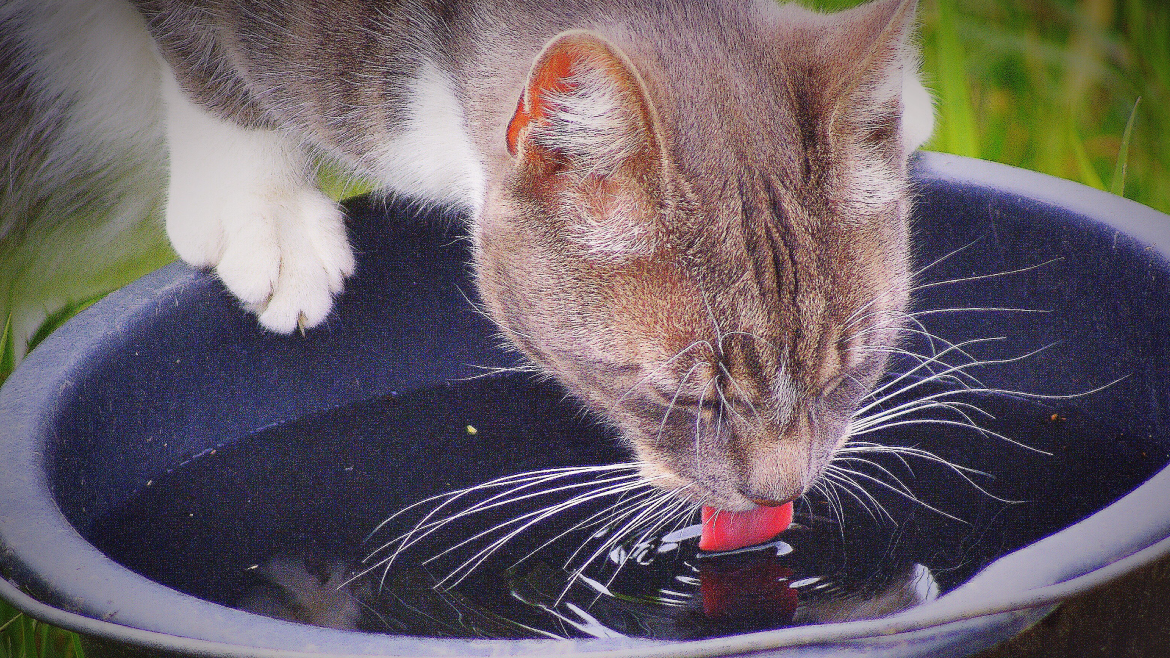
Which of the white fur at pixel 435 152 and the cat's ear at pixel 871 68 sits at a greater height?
the cat's ear at pixel 871 68

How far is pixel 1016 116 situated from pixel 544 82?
1.56m

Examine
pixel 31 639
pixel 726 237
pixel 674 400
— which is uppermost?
pixel 726 237

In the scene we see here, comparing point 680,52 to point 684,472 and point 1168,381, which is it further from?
point 1168,381

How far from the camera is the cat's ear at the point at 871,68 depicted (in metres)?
0.96

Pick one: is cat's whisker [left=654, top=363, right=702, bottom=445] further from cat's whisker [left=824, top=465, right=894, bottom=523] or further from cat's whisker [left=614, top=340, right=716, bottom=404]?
cat's whisker [left=824, top=465, right=894, bottom=523]

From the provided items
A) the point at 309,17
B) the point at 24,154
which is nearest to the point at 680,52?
the point at 309,17

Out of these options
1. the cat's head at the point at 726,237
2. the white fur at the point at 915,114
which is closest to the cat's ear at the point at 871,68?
the cat's head at the point at 726,237

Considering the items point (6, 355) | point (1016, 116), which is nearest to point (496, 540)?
point (6, 355)

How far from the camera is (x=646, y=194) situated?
0.93 metres

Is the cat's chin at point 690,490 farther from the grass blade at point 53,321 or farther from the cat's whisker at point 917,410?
the grass blade at point 53,321

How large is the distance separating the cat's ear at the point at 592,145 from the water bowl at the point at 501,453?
0.24 meters

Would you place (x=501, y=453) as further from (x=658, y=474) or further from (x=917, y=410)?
(x=917, y=410)

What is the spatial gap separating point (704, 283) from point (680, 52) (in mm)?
233

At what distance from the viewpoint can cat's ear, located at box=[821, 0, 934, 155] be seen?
964 millimetres
